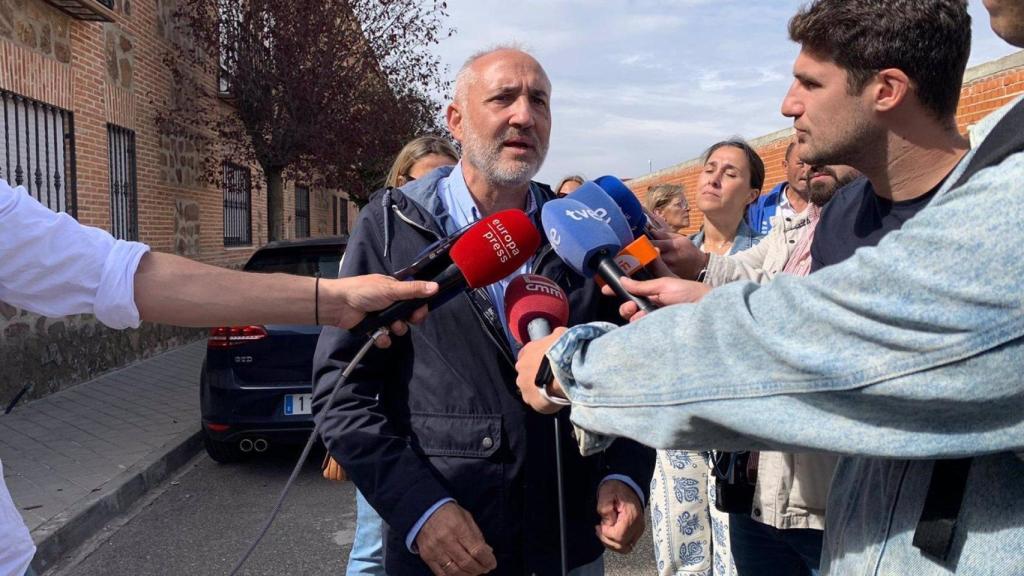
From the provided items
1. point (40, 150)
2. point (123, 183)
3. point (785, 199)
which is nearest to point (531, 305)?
point (785, 199)

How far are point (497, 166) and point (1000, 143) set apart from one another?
61.2 inches

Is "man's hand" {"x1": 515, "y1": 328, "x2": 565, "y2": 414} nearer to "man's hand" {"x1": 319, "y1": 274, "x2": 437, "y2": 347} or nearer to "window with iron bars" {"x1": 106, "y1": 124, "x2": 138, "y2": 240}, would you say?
"man's hand" {"x1": 319, "y1": 274, "x2": 437, "y2": 347}

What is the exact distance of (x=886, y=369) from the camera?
3.07ft

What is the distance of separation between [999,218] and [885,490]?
18.2 inches

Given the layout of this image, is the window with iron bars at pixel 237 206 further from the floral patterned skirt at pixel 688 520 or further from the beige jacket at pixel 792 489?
the beige jacket at pixel 792 489

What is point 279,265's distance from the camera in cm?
597

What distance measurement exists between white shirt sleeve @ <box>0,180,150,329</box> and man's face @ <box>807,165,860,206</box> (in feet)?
7.36

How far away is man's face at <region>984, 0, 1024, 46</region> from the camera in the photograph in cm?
112

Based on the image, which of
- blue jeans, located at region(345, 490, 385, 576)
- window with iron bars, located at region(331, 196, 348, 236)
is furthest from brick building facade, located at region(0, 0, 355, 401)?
window with iron bars, located at region(331, 196, 348, 236)

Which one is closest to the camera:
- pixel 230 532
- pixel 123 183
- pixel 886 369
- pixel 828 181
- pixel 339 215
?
pixel 886 369

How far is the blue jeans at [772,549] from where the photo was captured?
217cm

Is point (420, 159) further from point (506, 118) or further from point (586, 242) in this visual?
point (586, 242)

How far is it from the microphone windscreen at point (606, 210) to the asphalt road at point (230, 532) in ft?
9.08

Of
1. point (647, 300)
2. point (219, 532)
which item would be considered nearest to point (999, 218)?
point (647, 300)
